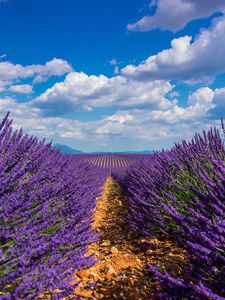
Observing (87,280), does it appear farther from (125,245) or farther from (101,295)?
→ (125,245)

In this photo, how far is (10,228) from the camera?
1.75 meters

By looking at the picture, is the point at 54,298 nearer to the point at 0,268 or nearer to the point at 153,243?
the point at 0,268

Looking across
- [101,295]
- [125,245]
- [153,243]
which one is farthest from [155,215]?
[101,295]

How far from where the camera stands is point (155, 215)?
345cm

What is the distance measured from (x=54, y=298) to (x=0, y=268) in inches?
12.3

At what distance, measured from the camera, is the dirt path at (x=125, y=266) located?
7.54 ft

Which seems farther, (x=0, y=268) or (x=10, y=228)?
(x=10, y=228)

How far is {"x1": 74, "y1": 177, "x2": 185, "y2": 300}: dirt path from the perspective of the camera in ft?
7.54

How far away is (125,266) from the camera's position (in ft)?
9.53

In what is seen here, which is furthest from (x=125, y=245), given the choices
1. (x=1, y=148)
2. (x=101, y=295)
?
(x=1, y=148)

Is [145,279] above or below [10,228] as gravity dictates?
below

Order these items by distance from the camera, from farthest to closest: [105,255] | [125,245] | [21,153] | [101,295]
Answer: [125,245]
[105,255]
[21,153]
[101,295]

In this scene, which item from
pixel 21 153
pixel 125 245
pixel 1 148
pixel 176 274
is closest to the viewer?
pixel 1 148

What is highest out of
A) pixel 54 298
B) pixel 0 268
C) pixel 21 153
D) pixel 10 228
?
pixel 21 153
